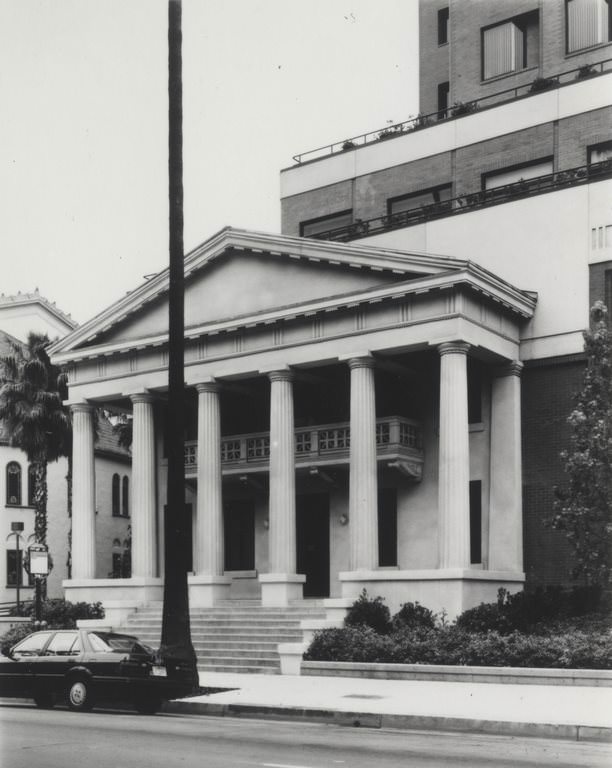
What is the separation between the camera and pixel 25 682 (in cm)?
1911

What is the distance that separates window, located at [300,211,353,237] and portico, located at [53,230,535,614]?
669 centimetres

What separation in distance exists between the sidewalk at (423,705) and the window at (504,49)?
22851mm

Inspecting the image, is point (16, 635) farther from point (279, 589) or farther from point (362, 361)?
point (362, 361)

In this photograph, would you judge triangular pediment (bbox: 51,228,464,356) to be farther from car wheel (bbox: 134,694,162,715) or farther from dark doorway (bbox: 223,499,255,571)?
car wheel (bbox: 134,694,162,715)

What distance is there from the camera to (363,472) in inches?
1134

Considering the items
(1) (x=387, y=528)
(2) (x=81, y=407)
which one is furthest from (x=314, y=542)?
(2) (x=81, y=407)

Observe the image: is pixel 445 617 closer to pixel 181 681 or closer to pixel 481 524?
pixel 481 524

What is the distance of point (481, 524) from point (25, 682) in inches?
590

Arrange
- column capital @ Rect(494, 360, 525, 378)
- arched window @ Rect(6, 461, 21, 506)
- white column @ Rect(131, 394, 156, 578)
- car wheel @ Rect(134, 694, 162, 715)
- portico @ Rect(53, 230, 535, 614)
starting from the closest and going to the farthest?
car wheel @ Rect(134, 694, 162, 715) → portico @ Rect(53, 230, 535, 614) → column capital @ Rect(494, 360, 525, 378) → white column @ Rect(131, 394, 156, 578) → arched window @ Rect(6, 461, 21, 506)

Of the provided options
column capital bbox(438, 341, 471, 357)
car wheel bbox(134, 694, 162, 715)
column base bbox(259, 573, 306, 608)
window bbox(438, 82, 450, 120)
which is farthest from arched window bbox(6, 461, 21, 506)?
car wheel bbox(134, 694, 162, 715)

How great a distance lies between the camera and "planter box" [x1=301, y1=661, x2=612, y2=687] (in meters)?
20.9

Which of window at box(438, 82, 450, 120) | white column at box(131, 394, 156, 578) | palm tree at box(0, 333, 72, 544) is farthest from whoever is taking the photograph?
window at box(438, 82, 450, 120)

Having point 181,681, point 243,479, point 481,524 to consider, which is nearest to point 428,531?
point 481,524

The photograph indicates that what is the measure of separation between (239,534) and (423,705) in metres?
18.4
